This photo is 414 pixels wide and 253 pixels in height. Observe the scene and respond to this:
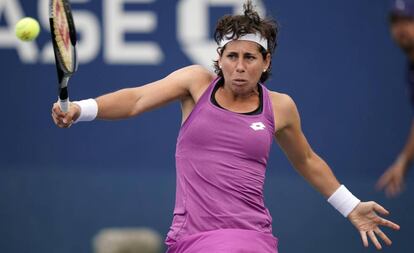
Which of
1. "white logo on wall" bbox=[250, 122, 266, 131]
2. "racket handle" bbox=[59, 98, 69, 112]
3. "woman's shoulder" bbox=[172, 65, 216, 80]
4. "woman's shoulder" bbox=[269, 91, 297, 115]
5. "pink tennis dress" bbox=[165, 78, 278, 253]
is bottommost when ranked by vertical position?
"pink tennis dress" bbox=[165, 78, 278, 253]

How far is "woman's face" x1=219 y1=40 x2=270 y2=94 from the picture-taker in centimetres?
500

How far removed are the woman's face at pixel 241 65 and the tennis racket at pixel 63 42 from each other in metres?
0.81

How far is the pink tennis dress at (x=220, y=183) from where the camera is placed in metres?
4.79

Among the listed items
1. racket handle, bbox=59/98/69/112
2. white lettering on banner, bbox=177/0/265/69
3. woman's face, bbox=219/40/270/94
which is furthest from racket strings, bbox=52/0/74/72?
white lettering on banner, bbox=177/0/265/69

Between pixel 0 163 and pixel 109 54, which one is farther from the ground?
pixel 109 54

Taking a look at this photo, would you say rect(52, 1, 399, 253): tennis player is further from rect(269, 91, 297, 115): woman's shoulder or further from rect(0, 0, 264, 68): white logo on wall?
rect(0, 0, 264, 68): white logo on wall

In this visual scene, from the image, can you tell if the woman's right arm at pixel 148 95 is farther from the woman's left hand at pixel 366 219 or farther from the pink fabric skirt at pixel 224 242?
the woman's left hand at pixel 366 219

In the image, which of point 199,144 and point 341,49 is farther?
point 341,49

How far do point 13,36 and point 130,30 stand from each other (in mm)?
945

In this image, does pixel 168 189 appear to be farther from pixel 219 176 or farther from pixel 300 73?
pixel 219 176

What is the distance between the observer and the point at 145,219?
26.3 ft

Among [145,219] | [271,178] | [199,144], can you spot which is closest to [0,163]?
[145,219]

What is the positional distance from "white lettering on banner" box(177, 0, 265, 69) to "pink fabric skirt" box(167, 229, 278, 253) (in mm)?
3122

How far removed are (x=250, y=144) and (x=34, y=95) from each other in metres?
3.51
